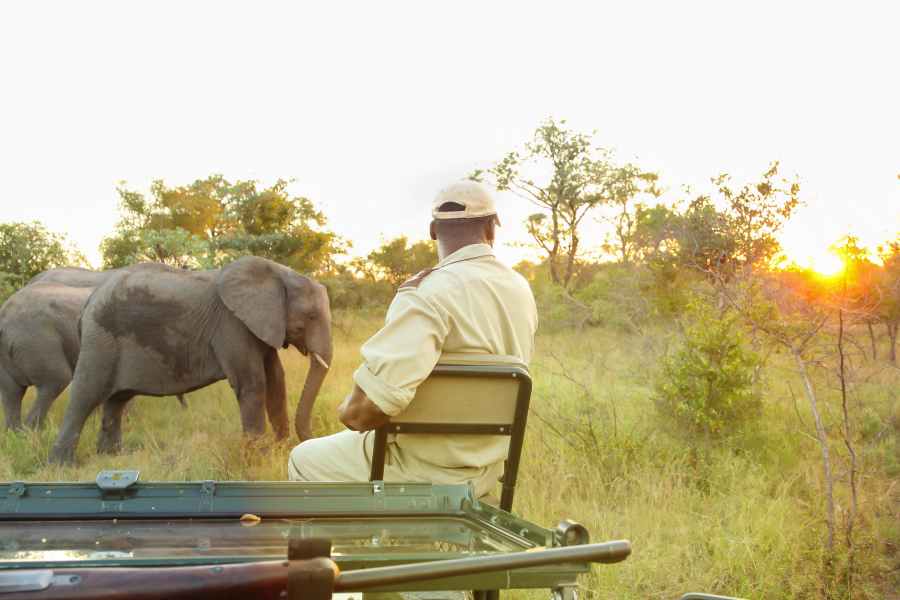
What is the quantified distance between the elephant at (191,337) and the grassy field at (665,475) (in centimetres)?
44

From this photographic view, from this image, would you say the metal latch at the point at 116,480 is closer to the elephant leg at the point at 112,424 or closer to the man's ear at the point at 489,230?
the man's ear at the point at 489,230

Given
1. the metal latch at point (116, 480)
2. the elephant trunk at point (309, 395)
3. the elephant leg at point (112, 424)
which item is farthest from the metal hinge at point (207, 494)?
the elephant leg at point (112, 424)

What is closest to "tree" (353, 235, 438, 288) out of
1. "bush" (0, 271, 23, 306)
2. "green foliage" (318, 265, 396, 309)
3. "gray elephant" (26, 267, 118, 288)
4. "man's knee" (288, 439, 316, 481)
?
"green foliage" (318, 265, 396, 309)

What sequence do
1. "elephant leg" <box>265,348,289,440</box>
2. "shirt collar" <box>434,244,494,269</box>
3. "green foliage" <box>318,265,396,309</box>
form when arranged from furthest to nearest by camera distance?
"green foliage" <box>318,265,396,309</box>
"elephant leg" <box>265,348,289,440</box>
"shirt collar" <box>434,244,494,269</box>

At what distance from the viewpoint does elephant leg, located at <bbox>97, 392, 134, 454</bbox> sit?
6.92m

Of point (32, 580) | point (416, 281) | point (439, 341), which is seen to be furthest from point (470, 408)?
point (32, 580)

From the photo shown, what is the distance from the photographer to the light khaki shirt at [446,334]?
7.39ft

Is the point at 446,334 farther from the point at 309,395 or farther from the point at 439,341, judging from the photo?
the point at 309,395

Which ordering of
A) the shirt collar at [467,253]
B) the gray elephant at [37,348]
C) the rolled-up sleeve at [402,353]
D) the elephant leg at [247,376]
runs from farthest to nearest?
the gray elephant at [37,348]
the elephant leg at [247,376]
the shirt collar at [467,253]
the rolled-up sleeve at [402,353]

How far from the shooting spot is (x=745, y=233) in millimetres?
10891

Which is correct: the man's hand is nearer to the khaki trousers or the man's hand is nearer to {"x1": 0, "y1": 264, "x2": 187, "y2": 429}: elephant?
the khaki trousers

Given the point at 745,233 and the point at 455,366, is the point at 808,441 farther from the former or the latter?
the point at 745,233

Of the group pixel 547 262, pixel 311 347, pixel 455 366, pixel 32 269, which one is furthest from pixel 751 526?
pixel 547 262

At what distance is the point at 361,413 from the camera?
227cm
